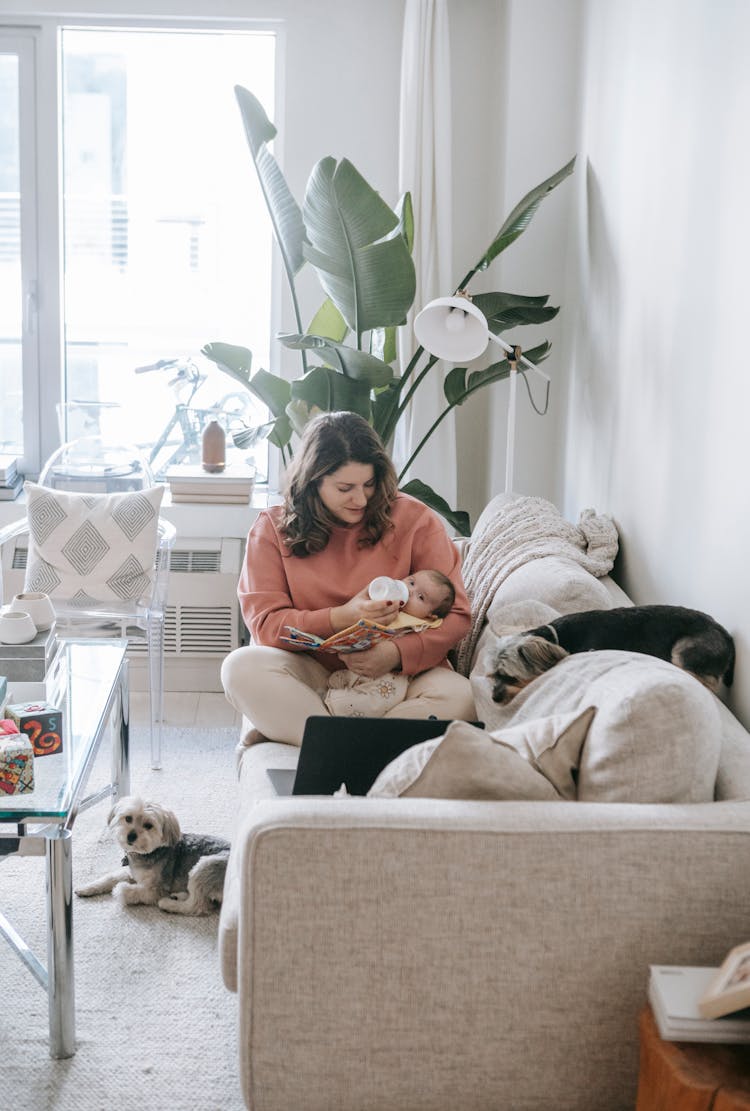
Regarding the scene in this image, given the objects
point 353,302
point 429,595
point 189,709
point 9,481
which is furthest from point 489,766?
point 9,481

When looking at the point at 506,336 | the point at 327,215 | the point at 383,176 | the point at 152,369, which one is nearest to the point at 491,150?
the point at 383,176

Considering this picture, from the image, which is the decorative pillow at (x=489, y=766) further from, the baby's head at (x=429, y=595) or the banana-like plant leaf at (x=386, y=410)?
the banana-like plant leaf at (x=386, y=410)

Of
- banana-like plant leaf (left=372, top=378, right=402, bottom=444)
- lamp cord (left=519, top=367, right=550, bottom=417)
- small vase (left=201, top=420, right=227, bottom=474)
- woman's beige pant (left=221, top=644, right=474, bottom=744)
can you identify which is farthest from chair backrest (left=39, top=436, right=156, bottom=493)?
woman's beige pant (left=221, top=644, right=474, bottom=744)

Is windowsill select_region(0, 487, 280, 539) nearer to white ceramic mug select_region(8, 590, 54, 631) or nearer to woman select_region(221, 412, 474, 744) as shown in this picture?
woman select_region(221, 412, 474, 744)

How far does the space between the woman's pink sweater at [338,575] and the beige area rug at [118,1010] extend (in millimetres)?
641

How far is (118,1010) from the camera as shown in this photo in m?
2.20

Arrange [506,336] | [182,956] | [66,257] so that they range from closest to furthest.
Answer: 1. [182,956]
2. [506,336]
3. [66,257]

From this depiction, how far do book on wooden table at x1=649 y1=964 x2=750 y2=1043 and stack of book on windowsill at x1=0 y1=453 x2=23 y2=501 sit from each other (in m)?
3.20

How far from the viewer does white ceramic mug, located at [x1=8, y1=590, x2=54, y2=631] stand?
8.64 ft

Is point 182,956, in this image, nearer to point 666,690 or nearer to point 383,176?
point 666,690

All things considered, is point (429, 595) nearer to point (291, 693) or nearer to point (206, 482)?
point (291, 693)

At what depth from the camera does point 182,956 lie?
7.86 feet

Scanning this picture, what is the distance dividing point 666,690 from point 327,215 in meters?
2.15

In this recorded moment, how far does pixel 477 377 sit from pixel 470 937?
2407 millimetres
